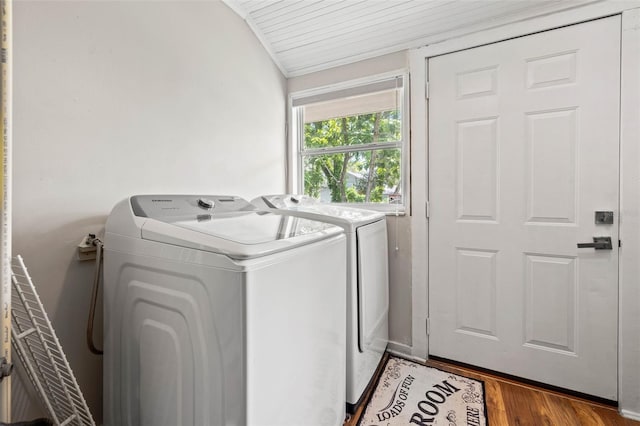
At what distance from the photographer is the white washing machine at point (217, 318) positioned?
79cm

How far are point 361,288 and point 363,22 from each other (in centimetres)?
183

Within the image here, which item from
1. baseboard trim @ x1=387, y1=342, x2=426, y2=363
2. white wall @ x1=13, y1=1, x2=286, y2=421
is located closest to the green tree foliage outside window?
white wall @ x1=13, y1=1, x2=286, y2=421

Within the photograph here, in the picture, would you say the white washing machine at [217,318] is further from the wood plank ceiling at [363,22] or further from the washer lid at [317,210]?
the wood plank ceiling at [363,22]

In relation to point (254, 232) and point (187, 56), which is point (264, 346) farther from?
point (187, 56)

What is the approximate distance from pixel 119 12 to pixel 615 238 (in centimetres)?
283

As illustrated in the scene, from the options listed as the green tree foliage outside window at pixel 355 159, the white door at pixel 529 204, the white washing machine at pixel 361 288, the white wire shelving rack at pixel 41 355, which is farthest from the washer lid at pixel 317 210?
the white wire shelving rack at pixel 41 355

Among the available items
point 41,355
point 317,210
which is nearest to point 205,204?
point 317,210

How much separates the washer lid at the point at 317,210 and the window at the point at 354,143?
38 centimetres

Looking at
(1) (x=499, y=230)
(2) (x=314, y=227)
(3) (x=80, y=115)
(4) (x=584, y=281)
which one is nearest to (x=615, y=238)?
(4) (x=584, y=281)

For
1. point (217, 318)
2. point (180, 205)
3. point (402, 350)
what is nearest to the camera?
point (217, 318)

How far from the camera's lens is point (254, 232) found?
983 mm

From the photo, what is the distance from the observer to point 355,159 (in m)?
2.51

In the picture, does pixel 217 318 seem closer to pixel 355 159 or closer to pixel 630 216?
pixel 355 159

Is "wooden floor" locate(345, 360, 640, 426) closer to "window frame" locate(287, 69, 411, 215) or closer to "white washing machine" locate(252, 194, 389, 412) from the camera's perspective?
"white washing machine" locate(252, 194, 389, 412)
